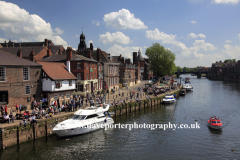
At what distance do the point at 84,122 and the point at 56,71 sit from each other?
1378 centimetres

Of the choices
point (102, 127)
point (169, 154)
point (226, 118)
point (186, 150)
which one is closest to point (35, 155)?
point (102, 127)

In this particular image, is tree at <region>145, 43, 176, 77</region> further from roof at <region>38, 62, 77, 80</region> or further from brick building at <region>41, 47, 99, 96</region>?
roof at <region>38, 62, 77, 80</region>

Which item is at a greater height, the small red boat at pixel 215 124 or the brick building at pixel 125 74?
the brick building at pixel 125 74

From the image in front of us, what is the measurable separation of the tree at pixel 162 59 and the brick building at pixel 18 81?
76.9 meters

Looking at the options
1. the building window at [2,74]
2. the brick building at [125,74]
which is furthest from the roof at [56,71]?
the brick building at [125,74]

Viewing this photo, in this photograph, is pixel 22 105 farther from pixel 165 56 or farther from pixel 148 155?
pixel 165 56

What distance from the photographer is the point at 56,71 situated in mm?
35875

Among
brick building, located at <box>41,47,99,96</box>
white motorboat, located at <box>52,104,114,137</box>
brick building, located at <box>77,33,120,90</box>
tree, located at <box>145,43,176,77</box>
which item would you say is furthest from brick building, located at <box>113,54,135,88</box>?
white motorboat, located at <box>52,104,114,137</box>

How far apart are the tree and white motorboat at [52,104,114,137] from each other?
75.7 meters

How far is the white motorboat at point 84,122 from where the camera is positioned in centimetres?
2442

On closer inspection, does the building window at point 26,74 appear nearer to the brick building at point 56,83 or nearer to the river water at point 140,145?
the brick building at point 56,83

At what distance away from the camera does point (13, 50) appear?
51875 millimetres

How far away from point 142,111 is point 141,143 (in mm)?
18550

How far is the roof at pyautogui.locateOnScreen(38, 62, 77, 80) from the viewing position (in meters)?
33.6
